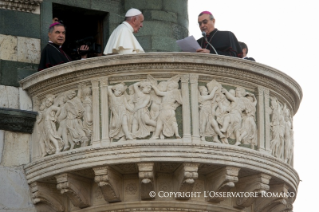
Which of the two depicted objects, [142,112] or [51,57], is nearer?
[142,112]

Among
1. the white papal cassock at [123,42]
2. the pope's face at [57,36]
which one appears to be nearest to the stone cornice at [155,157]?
the white papal cassock at [123,42]

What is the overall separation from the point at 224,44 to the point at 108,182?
9.70ft

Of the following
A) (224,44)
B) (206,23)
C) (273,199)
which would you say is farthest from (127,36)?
(273,199)

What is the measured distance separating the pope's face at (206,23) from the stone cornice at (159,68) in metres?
1.44

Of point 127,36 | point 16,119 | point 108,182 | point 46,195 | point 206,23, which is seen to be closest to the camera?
point 108,182

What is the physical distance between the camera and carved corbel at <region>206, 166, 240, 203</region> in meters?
19.0

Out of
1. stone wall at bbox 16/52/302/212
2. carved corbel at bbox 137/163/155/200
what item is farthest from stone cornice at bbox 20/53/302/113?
carved corbel at bbox 137/163/155/200

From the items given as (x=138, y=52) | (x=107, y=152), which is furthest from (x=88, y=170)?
(x=138, y=52)

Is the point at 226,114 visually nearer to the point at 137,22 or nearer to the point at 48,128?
the point at 137,22

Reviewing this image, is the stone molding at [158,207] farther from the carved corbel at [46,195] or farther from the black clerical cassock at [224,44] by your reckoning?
the black clerical cassock at [224,44]

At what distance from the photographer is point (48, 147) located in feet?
64.0

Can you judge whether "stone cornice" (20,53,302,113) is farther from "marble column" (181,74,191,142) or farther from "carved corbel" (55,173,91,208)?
"carved corbel" (55,173,91,208)

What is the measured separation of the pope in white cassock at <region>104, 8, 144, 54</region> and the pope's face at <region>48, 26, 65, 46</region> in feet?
2.63

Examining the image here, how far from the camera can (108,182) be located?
19.0m
